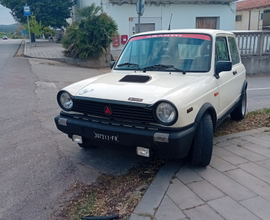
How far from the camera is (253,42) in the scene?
40.9 ft

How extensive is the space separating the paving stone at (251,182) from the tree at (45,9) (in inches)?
1035

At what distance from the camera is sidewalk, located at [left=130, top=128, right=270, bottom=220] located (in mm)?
2850

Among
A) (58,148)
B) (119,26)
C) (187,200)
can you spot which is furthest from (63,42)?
(187,200)

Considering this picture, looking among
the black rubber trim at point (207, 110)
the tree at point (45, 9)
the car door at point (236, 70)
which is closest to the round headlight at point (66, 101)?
the black rubber trim at point (207, 110)

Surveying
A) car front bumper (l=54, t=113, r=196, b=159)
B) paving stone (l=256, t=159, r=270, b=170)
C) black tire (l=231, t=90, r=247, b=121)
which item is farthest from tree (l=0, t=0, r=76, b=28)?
paving stone (l=256, t=159, r=270, b=170)

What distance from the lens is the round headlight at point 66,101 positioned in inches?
151

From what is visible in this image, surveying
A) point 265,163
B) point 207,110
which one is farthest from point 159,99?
point 265,163

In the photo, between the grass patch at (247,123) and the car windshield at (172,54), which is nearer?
the car windshield at (172,54)

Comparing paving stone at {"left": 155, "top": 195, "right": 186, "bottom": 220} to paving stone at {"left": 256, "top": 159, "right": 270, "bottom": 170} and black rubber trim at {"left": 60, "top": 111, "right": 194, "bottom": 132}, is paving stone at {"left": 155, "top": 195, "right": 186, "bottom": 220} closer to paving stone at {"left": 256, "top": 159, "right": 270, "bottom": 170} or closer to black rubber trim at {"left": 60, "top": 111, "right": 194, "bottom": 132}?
black rubber trim at {"left": 60, "top": 111, "right": 194, "bottom": 132}

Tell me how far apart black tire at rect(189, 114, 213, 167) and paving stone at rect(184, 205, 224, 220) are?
2.63 feet

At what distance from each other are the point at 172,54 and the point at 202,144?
1.53 m

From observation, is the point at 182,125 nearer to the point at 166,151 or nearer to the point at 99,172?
the point at 166,151

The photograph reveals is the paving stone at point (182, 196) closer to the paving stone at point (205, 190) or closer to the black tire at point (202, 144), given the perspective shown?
the paving stone at point (205, 190)

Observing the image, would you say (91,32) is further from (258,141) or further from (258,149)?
(258,149)
